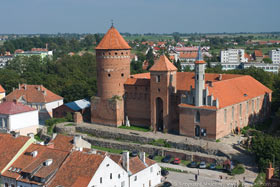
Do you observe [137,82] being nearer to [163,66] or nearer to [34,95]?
[163,66]

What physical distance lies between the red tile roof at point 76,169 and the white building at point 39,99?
39538mm

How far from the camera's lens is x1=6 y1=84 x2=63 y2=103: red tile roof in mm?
73625

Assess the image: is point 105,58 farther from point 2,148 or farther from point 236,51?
point 236,51

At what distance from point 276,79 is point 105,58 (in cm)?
3241

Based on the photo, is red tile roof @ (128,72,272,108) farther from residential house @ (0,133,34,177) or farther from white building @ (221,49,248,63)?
white building @ (221,49,248,63)

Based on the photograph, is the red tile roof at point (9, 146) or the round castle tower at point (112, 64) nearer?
the red tile roof at point (9, 146)

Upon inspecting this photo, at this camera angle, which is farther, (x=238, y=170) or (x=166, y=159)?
(x=166, y=159)

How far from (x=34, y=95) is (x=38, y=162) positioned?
4069 centimetres

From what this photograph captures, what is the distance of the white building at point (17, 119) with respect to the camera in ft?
190

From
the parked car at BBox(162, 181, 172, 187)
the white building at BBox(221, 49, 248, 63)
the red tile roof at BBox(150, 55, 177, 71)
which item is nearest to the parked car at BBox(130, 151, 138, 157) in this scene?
the parked car at BBox(162, 181, 172, 187)

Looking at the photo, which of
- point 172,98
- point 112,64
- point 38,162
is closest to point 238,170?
point 172,98

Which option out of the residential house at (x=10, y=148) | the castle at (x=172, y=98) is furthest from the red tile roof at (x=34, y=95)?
the residential house at (x=10, y=148)

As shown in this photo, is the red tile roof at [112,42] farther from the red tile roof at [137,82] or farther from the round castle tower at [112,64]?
the red tile roof at [137,82]

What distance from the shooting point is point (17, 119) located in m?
58.9
